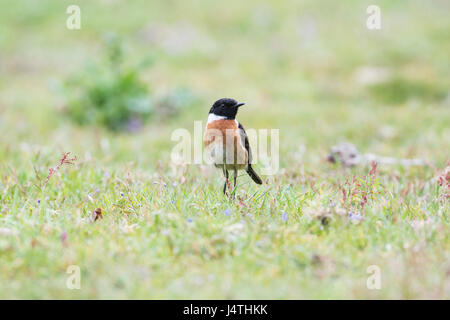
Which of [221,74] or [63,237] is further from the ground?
[221,74]

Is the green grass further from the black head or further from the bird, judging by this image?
the black head

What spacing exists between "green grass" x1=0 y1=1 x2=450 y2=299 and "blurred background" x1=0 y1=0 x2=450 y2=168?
0.06m

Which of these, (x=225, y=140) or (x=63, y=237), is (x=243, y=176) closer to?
(x=225, y=140)

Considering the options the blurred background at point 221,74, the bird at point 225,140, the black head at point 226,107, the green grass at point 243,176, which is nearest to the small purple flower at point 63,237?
the green grass at point 243,176

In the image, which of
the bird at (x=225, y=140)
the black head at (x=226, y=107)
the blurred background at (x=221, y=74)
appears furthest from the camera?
the blurred background at (x=221, y=74)

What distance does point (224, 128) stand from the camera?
18.6ft

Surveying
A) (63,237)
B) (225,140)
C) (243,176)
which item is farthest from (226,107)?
(63,237)

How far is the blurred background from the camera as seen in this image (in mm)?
9547

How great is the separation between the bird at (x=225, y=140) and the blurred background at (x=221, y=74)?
1995 mm

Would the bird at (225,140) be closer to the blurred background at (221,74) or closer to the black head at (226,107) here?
the black head at (226,107)

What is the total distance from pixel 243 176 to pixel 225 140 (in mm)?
1677

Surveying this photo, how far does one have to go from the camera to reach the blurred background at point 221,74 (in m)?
9.55

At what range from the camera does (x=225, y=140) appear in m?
5.60

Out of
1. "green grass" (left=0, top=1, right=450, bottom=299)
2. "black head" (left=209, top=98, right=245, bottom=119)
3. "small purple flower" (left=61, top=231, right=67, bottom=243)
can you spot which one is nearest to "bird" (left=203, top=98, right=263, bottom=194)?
"black head" (left=209, top=98, right=245, bottom=119)
